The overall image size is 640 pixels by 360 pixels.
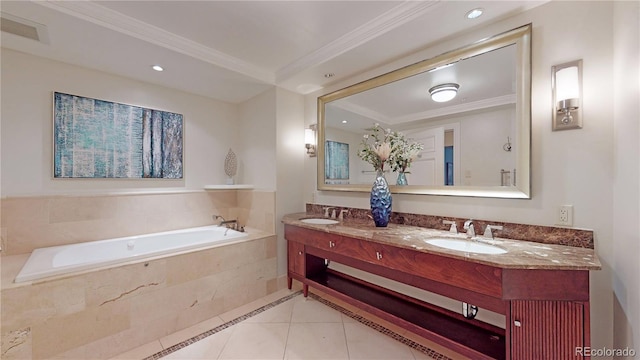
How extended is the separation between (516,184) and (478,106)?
631 millimetres

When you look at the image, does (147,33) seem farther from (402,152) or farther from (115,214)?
(402,152)

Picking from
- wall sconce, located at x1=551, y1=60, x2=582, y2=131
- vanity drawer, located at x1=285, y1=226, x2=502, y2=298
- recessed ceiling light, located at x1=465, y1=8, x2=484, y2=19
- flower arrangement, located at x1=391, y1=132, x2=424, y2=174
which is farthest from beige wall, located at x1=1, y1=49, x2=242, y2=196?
wall sconce, located at x1=551, y1=60, x2=582, y2=131

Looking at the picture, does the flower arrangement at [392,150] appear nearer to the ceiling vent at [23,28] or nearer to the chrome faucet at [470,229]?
the chrome faucet at [470,229]

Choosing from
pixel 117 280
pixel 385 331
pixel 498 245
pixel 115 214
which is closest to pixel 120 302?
pixel 117 280

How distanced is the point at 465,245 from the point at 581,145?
888 millimetres

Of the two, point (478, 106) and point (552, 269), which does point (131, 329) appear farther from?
point (478, 106)

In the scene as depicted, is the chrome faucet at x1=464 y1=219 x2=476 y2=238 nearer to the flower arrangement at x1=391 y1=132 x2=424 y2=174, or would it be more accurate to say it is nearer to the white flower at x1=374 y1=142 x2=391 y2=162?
the flower arrangement at x1=391 y1=132 x2=424 y2=174

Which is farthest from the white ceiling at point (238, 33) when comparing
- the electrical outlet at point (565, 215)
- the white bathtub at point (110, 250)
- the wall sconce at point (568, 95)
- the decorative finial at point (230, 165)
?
the white bathtub at point (110, 250)

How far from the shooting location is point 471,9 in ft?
5.38

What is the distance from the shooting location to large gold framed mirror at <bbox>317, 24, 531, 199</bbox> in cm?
166

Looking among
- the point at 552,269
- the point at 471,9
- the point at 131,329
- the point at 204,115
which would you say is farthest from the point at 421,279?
the point at 204,115

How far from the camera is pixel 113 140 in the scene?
2660mm

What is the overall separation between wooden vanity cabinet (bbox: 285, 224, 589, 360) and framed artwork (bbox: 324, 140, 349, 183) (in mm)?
770

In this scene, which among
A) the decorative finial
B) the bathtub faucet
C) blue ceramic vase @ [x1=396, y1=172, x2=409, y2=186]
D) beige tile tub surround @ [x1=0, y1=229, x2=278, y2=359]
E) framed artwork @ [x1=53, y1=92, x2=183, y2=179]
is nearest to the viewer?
beige tile tub surround @ [x1=0, y1=229, x2=278, y2=359]
